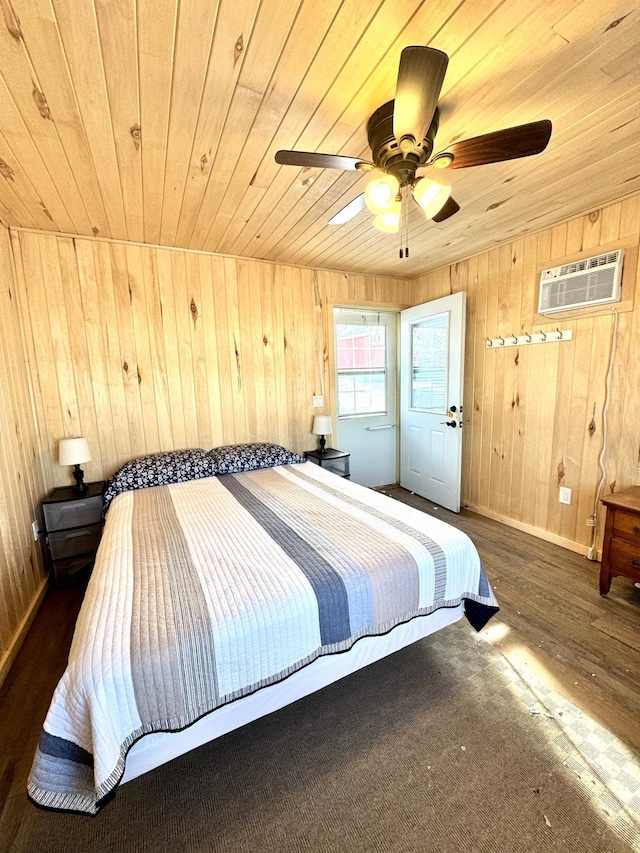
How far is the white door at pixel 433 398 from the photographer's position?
3.32 meters

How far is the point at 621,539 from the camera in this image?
2.08 m

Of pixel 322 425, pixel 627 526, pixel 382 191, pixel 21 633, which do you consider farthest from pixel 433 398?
pixel 21 633

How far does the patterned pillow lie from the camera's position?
244 centimetres

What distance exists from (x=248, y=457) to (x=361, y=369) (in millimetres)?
1737

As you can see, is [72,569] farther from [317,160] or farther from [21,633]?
[317,160]

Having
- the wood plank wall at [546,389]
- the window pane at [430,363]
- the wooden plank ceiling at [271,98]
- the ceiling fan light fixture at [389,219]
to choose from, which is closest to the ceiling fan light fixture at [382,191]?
the ceiling fan light fixture at [389,219]

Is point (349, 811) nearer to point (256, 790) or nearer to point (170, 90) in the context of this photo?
point (256, 790)

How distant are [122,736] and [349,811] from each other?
0.77m

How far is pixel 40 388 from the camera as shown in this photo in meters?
2.54

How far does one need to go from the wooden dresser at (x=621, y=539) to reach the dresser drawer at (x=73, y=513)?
3.29 meters

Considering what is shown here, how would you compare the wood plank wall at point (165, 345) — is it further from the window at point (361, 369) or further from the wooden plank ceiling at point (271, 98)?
the wooden plank ceiling at point (271, 98)

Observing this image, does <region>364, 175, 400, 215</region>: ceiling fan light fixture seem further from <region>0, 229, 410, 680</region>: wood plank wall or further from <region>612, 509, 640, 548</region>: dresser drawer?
<region>612, 509, 640, 548</region>: dresser drawer

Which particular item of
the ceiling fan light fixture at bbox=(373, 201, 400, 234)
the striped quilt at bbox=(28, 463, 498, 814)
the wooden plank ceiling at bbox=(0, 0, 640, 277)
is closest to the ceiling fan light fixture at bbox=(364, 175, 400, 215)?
the ceiling fan light fixture at bbox=(373, 201, 400, 234)

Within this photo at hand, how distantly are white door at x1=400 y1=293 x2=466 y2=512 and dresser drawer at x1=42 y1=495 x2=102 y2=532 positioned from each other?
118 inches
